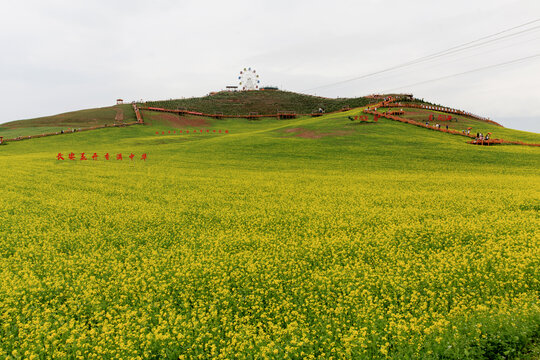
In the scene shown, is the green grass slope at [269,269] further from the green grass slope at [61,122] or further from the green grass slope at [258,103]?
the green grass slope at [258,103]

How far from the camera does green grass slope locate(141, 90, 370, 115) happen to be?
110 meters

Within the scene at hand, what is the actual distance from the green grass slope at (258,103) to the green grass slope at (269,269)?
86.8 m

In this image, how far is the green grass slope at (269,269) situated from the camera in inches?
293

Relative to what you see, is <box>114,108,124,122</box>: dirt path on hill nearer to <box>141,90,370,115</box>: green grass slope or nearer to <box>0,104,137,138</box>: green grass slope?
<box>0,104,137,138</box>: green grass slope

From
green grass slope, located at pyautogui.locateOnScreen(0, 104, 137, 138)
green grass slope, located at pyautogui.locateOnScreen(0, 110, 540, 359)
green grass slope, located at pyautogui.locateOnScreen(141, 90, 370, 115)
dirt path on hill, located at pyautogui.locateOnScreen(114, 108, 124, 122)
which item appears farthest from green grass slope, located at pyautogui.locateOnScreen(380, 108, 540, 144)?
green grass slope, located at pyautogui.locateOnScreen(0, 104, 137, 138)

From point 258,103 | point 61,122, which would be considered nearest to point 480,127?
point 258,103

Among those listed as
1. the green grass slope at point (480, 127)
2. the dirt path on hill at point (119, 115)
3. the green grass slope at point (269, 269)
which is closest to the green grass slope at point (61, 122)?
the dirt path on hill at point (119, 115)

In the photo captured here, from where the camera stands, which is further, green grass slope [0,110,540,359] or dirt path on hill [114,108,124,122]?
dirt path on hill [114,108,124,122]

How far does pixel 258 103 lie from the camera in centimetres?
12106

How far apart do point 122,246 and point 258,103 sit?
113 m

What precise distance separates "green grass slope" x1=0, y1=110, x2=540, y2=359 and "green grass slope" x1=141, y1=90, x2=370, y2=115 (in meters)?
86.8

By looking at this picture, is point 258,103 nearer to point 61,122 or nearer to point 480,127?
point 61,122

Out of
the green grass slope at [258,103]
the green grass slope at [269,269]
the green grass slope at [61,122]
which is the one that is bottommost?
the green grass slope at [269,269]

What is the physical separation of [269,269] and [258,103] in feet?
380
